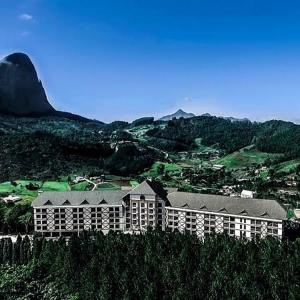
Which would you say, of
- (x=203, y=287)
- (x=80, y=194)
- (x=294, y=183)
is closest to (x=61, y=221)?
(x=80, y=194)

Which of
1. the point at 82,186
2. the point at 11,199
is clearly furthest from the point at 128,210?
the point at 82,186

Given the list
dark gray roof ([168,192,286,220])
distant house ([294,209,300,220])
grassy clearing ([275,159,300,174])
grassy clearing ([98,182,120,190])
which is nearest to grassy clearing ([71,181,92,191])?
grassy clearing ([98,182,120,190])

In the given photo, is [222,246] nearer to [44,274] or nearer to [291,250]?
[291,250]

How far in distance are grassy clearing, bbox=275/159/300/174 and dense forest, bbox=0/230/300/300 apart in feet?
372

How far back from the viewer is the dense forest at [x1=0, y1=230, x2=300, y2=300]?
175ft

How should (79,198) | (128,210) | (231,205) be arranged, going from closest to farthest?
(231,205) < (128,210) < (79,198)

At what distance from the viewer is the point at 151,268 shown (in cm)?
6119

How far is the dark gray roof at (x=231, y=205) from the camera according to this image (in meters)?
78.0

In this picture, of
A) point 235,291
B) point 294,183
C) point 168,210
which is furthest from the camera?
point 294,183

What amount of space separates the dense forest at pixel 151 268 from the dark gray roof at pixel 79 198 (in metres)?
15.1

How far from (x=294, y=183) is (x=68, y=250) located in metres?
108

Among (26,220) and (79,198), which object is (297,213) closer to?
(79,198)

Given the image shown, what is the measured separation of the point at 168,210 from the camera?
284 ft

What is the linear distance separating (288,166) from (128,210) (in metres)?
117
